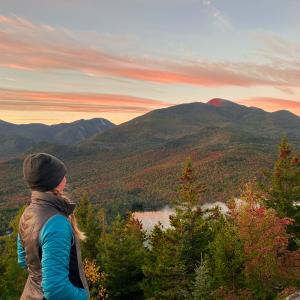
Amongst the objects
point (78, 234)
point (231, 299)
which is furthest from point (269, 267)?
point (78, 234)

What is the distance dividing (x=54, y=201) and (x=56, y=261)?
64cm

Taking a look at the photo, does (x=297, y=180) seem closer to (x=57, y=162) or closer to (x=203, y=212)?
(x=203, y=212)

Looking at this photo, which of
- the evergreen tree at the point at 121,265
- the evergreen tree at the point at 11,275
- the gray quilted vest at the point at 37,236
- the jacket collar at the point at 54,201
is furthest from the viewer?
the evergreen tree at the point at 121,265

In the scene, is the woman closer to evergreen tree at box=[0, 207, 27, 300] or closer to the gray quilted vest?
the gray quilted vest

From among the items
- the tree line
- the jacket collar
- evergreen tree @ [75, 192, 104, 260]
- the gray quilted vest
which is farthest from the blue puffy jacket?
evergreen tree @ [75, 192, 104, 260]

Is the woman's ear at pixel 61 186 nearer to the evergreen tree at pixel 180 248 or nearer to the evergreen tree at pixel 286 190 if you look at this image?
the evergreen tree at pixel 180 248

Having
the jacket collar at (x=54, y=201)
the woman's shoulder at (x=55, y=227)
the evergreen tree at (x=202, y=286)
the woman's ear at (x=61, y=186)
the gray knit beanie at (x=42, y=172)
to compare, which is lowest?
the evergreen tree at (x=202, y=286)

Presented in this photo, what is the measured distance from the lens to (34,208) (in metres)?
4.21

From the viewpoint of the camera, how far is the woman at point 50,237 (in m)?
3.86

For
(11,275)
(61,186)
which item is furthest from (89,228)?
(61,186)

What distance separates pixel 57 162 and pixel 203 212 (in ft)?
102

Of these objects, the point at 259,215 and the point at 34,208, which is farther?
the point at 259,215

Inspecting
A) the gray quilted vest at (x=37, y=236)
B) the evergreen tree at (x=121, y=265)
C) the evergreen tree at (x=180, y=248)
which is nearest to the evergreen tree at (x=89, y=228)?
the evergreen tree at (x=121, y=265)

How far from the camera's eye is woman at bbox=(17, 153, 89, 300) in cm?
386
